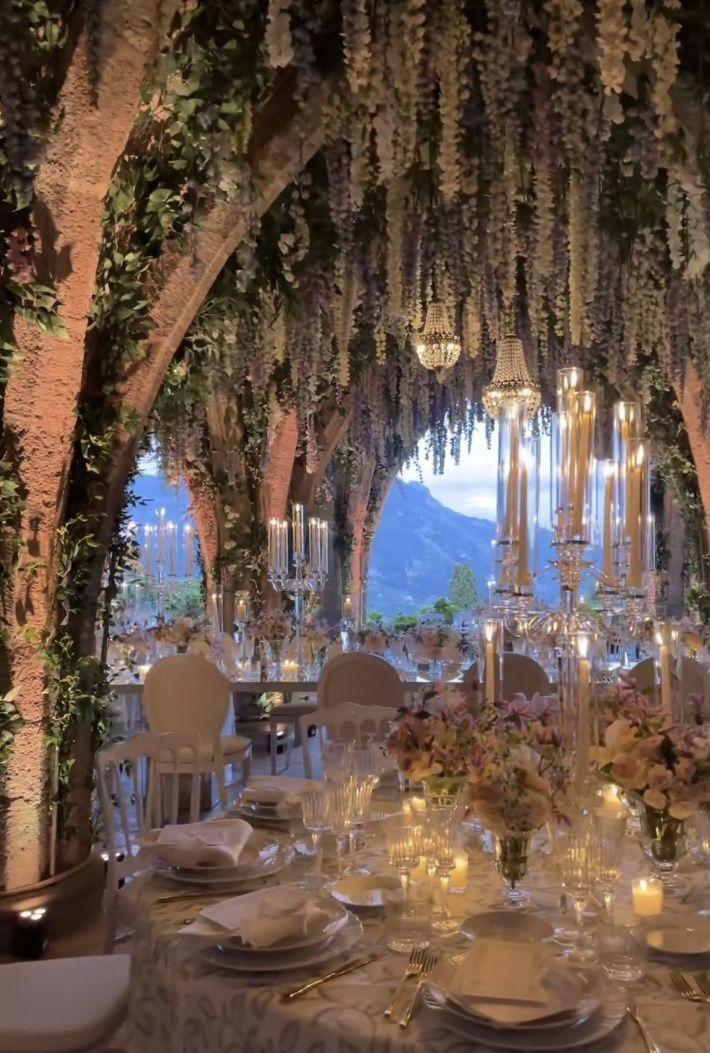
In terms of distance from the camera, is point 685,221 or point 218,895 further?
point 685,221

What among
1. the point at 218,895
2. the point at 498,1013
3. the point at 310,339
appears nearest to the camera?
the point at 498,1013

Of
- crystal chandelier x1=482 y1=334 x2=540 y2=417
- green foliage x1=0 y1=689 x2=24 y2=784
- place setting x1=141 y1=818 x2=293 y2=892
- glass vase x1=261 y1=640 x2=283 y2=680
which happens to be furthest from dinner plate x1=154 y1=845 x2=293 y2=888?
crystal chandelier x1=482 y1=334 x2=540 y2=417

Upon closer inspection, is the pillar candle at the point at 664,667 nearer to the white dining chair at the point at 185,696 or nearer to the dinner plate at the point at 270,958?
the dinner plate at the point at 270,958

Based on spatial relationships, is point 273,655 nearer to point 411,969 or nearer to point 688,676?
point 688,676

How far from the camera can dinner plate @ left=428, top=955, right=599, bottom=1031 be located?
1193mm

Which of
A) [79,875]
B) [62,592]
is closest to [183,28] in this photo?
[62,592]

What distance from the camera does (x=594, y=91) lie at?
336 cm

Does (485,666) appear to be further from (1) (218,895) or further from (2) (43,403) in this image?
(2) (43,403)

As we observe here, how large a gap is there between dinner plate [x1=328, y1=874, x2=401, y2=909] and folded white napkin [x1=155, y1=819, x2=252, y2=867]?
0.76 feet

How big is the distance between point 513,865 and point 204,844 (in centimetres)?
64

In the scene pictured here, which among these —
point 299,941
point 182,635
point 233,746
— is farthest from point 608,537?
point 182,635

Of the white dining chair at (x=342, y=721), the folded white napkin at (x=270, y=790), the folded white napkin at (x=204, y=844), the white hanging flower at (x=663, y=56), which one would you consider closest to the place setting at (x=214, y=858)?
the folded white napkin at (x=204, y=844)

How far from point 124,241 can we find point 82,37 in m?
0.69

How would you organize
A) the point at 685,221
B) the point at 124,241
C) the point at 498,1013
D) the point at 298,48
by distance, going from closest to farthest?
1. the point at 498,1013
2. the point at 298,48
3. the point at 124,241
4. the point at 685,221
